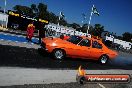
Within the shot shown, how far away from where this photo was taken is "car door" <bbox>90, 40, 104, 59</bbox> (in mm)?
16909

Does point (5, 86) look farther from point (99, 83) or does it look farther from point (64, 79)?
point (99, 83)

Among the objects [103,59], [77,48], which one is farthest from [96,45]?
[77,48]

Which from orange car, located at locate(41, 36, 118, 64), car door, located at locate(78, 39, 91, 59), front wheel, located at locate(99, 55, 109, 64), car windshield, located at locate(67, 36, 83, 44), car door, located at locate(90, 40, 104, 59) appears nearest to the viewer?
orange car, located at locate(41, 36, 118, 64)

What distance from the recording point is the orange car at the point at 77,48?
15.5m

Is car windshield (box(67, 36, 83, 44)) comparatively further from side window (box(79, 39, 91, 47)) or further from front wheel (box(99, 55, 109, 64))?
front wheel (box(99, 55, 109, 64))

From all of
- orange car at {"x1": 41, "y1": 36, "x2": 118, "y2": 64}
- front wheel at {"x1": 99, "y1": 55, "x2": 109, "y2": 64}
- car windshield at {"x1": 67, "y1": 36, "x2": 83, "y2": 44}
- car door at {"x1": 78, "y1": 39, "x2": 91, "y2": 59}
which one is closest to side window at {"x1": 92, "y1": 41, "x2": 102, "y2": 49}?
orange car at {"x1": 41, "y1": 36, "x2": 118, "y2": 64}

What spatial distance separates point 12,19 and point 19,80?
138ft

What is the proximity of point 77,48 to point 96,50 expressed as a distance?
66.1 inches

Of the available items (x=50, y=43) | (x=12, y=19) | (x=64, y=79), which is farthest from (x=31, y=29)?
(x=12, y=19)

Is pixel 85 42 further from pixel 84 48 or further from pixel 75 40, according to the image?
pixel 75 40

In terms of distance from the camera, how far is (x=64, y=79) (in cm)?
1128

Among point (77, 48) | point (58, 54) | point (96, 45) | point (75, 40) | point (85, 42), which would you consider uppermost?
point (75, 40)

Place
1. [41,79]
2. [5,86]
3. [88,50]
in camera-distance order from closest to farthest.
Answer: [5,86]
[41,79]
[88,50]

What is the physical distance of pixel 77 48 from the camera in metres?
16.1
